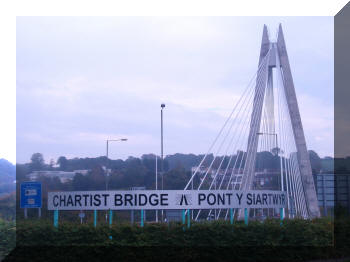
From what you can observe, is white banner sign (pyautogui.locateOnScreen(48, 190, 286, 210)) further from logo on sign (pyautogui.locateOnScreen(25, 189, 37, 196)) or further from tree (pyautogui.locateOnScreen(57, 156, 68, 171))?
tree (pyautogui.locateOnScreen(57, 156, 68, 171))

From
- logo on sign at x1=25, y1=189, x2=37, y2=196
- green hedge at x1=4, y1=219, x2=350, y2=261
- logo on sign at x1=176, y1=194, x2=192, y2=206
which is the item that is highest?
logo on sign at x1=25, y1=189, x2=37, y2=196

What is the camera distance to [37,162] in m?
51.1

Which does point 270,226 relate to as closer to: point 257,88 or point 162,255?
point 162,255

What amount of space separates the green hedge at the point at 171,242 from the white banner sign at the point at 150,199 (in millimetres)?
761

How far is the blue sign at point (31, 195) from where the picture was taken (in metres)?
16.2

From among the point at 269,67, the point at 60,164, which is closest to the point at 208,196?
the point at 269,67

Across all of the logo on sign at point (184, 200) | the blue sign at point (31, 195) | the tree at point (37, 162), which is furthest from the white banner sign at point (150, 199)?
the tree at point (37, 162)

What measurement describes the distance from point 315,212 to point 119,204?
31.7ft

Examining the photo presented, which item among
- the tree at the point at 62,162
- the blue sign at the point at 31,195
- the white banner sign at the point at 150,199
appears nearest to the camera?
the white banner sign at the point at 150,199

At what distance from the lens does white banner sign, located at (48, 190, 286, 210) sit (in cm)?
1474

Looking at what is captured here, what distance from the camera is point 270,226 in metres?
14.4

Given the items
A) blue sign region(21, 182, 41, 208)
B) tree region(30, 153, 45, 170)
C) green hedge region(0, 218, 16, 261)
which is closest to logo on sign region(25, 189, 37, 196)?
blue sign region(21, 182, 41, 208)

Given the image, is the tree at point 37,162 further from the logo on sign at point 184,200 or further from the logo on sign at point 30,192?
the logo on sign at point 184,200

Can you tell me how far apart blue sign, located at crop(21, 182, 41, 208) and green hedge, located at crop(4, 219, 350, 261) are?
5.44ft
